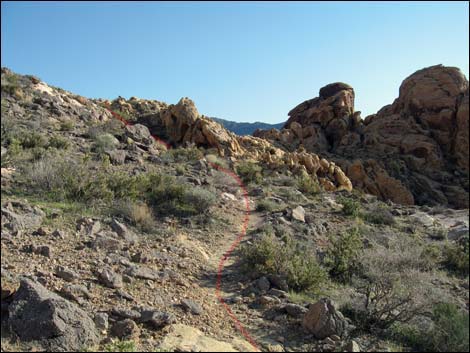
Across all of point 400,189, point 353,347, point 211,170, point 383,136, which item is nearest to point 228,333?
point 353,347

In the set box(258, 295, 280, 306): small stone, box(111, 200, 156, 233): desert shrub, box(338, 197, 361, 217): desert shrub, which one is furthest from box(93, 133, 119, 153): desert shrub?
box(258, 295, 280, 306): small stone

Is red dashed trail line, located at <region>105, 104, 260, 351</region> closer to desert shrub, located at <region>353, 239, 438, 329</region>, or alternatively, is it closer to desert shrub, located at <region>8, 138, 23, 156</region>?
desert shrub, located at <region>353, 239, 438, 329</region>

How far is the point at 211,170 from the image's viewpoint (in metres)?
15.8

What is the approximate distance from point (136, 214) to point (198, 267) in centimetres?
218

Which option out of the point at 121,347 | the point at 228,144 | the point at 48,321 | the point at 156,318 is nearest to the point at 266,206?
the point at 156,318

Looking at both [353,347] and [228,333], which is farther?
[228,333]

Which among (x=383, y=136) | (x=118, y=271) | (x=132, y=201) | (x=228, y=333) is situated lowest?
(x=228, y=333)

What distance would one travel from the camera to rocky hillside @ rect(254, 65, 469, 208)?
2709 cm

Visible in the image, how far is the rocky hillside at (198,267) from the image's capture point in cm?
450

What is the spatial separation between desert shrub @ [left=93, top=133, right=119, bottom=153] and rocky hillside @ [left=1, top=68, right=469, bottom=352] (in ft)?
0.46

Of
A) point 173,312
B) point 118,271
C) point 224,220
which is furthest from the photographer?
point 224,220

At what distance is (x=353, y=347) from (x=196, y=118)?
63.6 ft

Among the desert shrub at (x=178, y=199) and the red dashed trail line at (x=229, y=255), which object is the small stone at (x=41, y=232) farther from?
the desert shrub at (x=178, y=199)

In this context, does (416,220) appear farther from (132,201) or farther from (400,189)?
(400,189)
